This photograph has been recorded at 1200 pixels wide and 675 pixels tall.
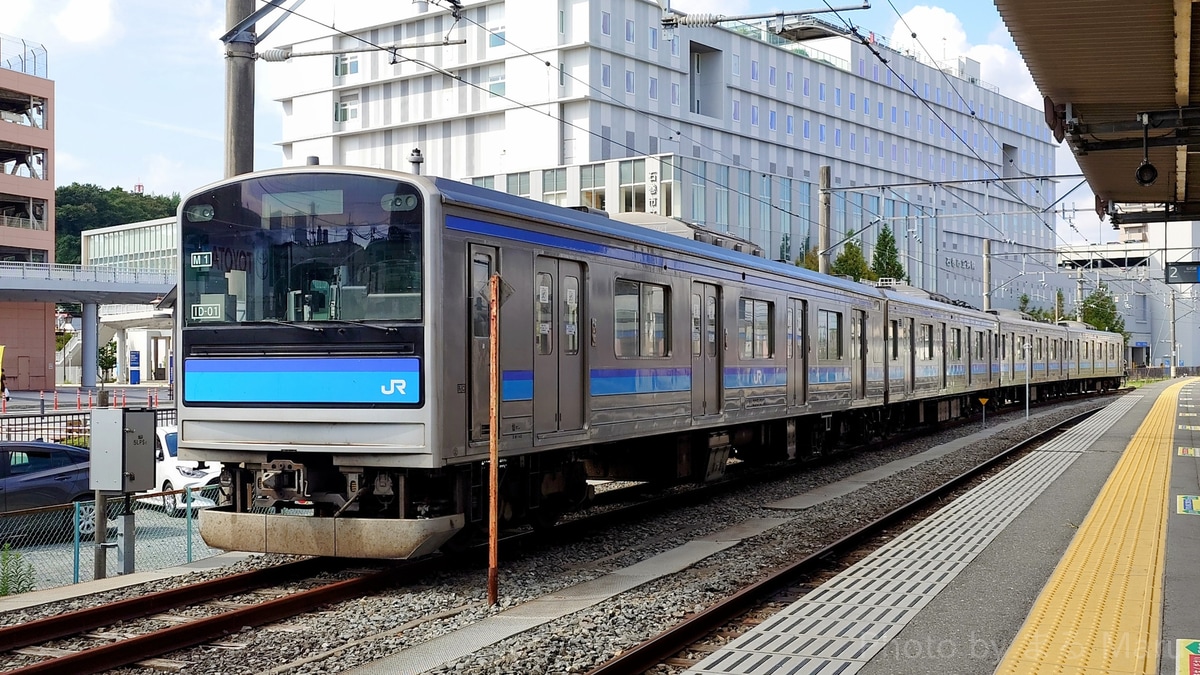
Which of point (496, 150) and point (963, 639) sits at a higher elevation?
point (496, 150)

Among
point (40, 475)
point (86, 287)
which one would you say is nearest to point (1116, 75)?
point (40, 475)

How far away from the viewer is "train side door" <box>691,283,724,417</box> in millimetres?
13430

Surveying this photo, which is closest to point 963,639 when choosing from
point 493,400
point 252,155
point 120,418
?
point 493,400

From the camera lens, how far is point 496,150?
59.5 meters

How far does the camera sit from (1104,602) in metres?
8.04

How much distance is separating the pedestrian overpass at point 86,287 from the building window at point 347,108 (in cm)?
1679

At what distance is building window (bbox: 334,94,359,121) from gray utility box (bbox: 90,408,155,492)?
5732 cm

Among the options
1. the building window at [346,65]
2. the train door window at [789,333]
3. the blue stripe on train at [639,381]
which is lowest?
the blue stripe on train at [639,381]

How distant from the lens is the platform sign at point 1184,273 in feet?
78.6

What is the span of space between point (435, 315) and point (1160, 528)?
7271 millimetres

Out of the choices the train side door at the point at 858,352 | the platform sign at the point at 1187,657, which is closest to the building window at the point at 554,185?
the train side door at the point at 858,352

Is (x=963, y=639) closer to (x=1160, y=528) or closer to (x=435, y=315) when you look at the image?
(x=435, y=315)

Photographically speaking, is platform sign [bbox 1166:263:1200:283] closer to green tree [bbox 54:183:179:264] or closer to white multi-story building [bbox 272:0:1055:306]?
white multi-story building [bbox 272:0:1055:306]

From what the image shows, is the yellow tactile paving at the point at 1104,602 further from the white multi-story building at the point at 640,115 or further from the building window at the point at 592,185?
the building window at the point at 592,185
